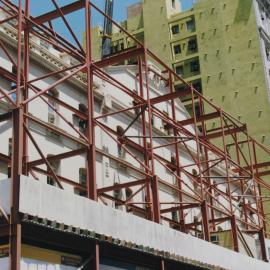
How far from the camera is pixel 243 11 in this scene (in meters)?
63.8

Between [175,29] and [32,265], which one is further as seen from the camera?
[175,29]

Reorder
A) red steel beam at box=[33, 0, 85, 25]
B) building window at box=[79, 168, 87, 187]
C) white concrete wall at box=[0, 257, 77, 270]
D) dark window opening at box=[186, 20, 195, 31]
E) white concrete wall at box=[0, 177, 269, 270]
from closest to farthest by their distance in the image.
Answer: white concrete wall at box=[0, 257, 77, 270] → white concrete wall at box=[0, 177, 269, 270] → red steel beam at box=[33, 0, 85, 25] → building window at box=[79, 168, 87, 187] → dark window opening at box=[186, 20, 195, 31]

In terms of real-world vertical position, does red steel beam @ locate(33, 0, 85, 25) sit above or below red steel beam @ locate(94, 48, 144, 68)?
above

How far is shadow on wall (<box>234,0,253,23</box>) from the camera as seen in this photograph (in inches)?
2498

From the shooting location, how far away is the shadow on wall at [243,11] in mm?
63438

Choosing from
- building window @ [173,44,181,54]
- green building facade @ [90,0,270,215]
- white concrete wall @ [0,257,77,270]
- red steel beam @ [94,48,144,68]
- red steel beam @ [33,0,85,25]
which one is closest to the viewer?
white concrete wall @ [0,257,77,270]

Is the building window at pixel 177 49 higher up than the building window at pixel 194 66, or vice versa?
the building window at pixel 177 49

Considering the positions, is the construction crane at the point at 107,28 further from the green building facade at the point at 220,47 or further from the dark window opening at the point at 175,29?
the dark window opening at the point at 175,29

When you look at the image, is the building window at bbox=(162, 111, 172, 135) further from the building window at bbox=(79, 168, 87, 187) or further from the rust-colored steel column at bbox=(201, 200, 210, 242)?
the rust-colored steel column at bbox=(201, 200, 210, 242)

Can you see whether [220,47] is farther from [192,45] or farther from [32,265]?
[32,265]

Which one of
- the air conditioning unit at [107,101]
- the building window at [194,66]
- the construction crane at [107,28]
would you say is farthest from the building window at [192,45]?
the air conditioning unit at [107,101]

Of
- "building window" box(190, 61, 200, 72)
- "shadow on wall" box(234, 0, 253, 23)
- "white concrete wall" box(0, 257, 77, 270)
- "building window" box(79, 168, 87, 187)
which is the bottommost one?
"white concrete wall" box(0, 257, 77, 270)

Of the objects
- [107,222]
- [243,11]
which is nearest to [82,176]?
[107,222]

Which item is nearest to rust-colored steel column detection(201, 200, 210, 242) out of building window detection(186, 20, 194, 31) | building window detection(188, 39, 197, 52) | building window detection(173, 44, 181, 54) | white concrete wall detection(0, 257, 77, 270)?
white concrete wall detection(0, 257, 77, 270)
